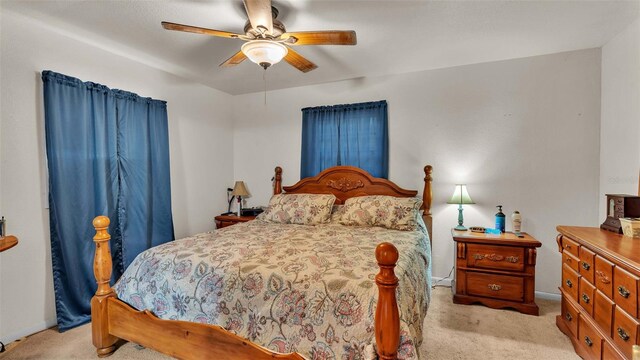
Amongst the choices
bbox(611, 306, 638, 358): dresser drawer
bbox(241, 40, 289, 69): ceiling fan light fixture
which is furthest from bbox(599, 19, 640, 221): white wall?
bbox(241, 40, 289, 69): ceiling fan light fixture

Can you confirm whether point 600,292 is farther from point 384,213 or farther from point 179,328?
point 179,328

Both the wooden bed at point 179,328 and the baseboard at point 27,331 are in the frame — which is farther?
the baseboard at point 27,331

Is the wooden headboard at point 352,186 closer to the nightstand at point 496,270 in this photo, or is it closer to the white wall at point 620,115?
the nightstand at point 496,270

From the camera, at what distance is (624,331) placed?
142 cm

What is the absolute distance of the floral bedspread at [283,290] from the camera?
1312mm

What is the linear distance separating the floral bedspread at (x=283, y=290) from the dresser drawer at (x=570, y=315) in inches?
40.8

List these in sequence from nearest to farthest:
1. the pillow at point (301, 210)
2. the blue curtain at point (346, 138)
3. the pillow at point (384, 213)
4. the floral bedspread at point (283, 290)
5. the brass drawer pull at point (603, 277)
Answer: the floral bedspread at point (283, 290) < the brass drawer pull at point (603, 277) < the pillow at point (384, 213) < the pillow at point (301, 210) < the blue curtain at point (346, 138)

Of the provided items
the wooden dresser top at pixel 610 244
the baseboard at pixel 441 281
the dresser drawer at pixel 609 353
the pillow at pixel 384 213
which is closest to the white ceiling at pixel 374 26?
the pillow at pixel 384 213

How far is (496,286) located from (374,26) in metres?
2.46

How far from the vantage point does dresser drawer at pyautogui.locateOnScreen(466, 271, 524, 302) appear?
254 centimetres

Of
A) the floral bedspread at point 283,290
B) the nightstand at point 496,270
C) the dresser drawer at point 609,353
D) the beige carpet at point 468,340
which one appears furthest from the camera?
the nightstand at point 496,270

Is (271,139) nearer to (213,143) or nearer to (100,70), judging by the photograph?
(213,143)

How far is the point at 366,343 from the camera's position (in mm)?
1232

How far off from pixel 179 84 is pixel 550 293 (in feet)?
14.9
